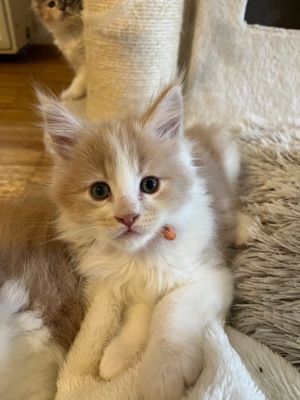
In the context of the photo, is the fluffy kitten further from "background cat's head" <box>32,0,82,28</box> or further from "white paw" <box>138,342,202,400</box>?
"background cat's head" <box>32,0,82,28</box>

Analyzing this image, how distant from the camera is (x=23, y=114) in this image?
8.55 feet

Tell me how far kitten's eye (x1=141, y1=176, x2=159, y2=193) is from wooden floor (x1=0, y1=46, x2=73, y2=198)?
403mm

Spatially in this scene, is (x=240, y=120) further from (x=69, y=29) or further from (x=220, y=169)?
(x=69, y=29)

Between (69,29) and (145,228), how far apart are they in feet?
6.68

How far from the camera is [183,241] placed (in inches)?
43.5

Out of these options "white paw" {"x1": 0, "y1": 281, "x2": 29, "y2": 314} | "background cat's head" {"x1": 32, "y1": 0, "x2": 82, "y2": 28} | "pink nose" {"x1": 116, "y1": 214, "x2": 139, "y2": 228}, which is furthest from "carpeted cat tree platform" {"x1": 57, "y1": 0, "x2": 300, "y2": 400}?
"background cat's head" {"x1": 32, "y1": 0, "x2": 82, "y2": 28}

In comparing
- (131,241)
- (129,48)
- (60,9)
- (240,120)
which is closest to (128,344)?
(131,241)

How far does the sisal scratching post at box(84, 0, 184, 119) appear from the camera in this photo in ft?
5.87

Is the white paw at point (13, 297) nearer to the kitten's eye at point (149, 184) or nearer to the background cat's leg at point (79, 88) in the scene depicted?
the kitten's eye at point (149, 184)

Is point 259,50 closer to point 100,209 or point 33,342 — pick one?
point 100,209

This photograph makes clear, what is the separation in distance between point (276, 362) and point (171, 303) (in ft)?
0.87

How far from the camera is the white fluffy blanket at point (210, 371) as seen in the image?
31.3 inches

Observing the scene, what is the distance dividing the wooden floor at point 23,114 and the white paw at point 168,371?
71 cm

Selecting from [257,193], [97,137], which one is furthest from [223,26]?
[97,137]
